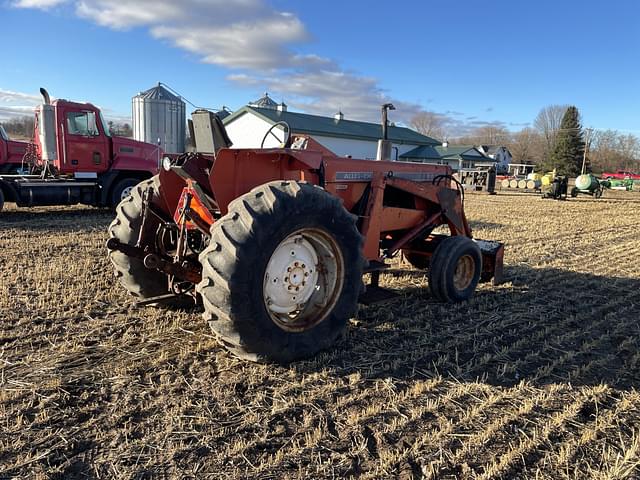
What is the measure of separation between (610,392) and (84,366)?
13.1 feet

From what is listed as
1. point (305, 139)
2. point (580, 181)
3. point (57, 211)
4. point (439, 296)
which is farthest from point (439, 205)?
point (580, 181)

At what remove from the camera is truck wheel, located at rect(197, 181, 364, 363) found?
3287 millimetres

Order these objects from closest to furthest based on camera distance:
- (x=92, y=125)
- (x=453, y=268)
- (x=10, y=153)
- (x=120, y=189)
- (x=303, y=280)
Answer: (x=303, y=280), (x=453, y=268), (x=92, y=125), (x=120, y=189), (x=10, y=153)

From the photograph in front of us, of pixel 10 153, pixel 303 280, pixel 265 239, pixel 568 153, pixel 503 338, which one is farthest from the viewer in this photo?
pixel 568 153

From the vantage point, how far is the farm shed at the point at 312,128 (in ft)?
112

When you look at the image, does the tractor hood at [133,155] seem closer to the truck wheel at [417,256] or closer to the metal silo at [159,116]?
the truck wheel at [417,256]

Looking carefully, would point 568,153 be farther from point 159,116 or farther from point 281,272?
point 281,272

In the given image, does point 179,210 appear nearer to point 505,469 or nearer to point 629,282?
point 505,469

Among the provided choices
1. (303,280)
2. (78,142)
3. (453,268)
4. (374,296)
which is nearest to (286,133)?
(303,280)

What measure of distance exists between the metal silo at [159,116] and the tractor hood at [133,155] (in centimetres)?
1322

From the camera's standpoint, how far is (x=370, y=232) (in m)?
5.07

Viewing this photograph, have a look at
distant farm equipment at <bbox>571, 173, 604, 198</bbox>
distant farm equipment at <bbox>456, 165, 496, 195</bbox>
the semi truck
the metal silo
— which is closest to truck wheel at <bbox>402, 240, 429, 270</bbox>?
the semi truck

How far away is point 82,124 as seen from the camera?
39.9 ft

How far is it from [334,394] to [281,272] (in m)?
1.00
